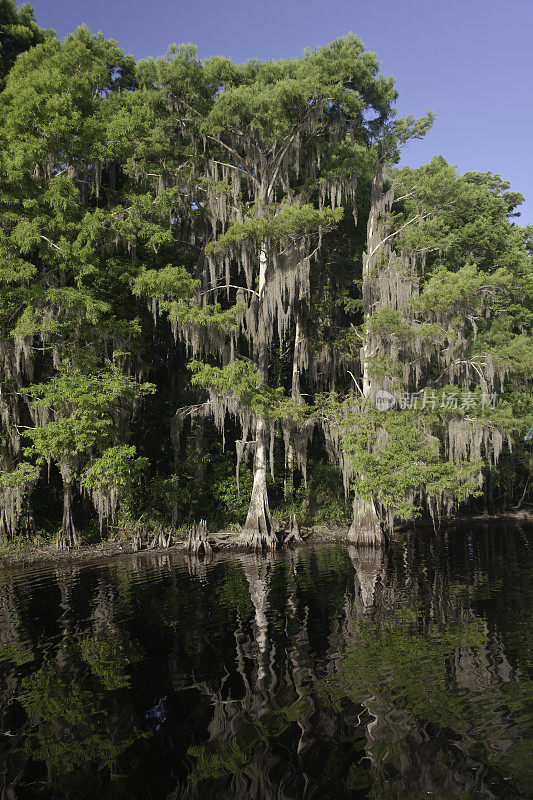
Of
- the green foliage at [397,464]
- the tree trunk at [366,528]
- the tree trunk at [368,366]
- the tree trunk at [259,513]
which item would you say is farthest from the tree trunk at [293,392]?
the green foliage at [397,464]

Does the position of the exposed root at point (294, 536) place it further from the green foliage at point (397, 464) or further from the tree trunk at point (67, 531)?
the tree trunk at point (67, 531)

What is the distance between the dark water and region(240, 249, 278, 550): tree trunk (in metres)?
7.20

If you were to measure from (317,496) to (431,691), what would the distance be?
1857cm

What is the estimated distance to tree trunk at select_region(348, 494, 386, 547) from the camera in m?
18.8

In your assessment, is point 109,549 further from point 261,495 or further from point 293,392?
point 293,392

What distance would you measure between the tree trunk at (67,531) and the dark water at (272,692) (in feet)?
22.0

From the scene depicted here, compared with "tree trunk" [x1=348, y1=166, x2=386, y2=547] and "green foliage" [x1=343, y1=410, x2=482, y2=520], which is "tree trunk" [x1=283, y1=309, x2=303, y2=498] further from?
"green foliage" [x1=343, y1=410, x2=482, y2=520]

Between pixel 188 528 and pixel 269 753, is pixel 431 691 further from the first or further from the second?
pixel 188 528

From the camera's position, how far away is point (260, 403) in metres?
19.5

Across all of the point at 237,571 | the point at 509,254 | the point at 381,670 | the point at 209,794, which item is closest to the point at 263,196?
the point at 509,254

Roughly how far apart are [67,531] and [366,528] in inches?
448

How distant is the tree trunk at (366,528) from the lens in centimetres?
1884

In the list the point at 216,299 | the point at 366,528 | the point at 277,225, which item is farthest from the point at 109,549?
the point at 277,225

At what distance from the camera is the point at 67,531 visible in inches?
739
